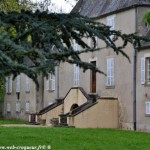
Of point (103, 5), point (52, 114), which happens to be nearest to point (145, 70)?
point (103, 5)

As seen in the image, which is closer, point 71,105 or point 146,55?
point 146,55

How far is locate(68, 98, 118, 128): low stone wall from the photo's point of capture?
27.6m

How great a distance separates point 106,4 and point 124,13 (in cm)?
286

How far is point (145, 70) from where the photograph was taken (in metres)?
26.0

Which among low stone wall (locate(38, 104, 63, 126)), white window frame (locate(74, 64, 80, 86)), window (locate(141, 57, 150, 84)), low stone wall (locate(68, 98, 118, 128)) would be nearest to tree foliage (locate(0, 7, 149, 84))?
window (locate(141, 57, 150, 84))

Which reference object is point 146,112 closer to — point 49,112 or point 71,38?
point 49,112

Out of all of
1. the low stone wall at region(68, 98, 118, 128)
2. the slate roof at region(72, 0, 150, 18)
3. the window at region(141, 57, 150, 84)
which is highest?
the slate roof at region(72, 0, 150, 18)

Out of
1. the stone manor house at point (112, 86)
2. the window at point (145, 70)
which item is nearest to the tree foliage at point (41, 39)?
the stone manor house at point (112, 86)

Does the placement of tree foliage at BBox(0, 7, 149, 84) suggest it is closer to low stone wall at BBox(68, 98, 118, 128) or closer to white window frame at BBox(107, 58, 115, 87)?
low stone wall at BBox(68, 98, 118, 128)

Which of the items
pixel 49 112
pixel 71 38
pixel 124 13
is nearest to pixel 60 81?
pixel 49 112

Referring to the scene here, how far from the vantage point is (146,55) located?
84.9ft

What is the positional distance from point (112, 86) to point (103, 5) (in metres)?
4.99

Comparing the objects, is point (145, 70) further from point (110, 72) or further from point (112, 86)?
point (110, 72)

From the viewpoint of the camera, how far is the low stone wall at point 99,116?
27625mm
